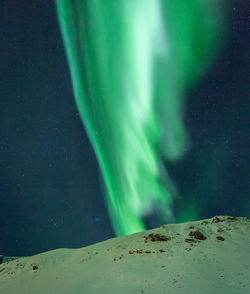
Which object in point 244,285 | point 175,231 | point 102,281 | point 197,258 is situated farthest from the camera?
point 175,231

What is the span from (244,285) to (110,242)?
36.5 ft

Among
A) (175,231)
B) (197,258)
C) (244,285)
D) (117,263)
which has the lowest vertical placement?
(244,285)

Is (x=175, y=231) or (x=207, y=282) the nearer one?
(x=207, y=282)

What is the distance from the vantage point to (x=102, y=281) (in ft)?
51.7

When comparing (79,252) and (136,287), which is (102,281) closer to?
(136,287)

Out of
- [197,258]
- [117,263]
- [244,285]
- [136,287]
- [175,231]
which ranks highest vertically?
[175,231]

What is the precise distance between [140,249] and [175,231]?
3.56 meters

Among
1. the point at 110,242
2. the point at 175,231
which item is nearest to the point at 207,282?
the point at 175,231

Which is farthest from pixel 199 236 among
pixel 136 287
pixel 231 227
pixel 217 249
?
pixel 136 287

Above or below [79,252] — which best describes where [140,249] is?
below

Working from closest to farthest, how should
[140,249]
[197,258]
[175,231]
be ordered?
1. [197,258]
2. [140,249]
3. [175,231]

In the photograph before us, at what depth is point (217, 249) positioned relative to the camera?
60.5ft

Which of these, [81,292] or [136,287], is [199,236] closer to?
[136,287]

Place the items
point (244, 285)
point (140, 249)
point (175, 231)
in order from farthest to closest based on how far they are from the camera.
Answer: point (175, 231), point (140, 249), point (244, 285)
